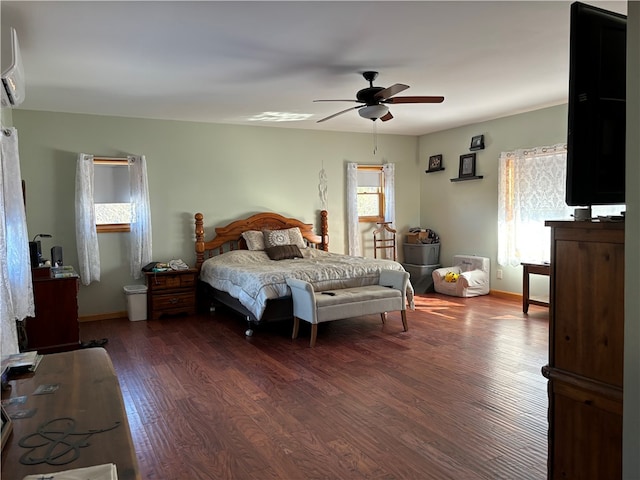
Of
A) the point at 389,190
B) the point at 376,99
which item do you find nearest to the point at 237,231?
the point at 389,190

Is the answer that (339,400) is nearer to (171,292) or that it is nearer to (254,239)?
(171,292)

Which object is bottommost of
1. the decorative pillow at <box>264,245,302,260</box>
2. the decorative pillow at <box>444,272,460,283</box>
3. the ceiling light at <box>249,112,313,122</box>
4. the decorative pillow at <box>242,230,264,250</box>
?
the decorative pillow at <box>444,272,460,283</box>

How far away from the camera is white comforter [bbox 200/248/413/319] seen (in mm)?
4695

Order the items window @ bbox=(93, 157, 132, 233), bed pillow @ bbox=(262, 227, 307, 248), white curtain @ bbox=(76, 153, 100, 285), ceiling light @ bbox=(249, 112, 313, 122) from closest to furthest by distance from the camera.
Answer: white curtain @ bbox=(76, 153, 100, 285) → window @ bbox=(93, 157, 132, 233) → ceiling light @ bbox=(249, 112, 313, 122) → bed pillow @ bbox=(262, 227, 307, 248)

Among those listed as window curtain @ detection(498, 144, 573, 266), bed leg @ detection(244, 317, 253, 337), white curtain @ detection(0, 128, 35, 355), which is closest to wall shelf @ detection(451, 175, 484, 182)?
window curtain @ detection(498, 144, 573, 266)

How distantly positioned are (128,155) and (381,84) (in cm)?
334

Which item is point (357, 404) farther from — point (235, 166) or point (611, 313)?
point (235, 166)

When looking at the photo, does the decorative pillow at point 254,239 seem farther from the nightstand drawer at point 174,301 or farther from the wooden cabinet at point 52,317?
the wooden cabinet at point 52,317

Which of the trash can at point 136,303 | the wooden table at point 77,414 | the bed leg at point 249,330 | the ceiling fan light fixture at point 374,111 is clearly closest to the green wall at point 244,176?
the trash can at point 136,303

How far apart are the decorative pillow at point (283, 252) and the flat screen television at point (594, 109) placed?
4723 millimetres

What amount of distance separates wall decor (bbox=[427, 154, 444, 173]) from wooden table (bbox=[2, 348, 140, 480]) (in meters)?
6.60

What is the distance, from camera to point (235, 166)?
261 inches

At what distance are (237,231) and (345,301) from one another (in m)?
2.53

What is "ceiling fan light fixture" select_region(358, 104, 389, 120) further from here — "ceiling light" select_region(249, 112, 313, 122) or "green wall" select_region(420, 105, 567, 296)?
"green wall" select_region(420, 105, 567, 296)
